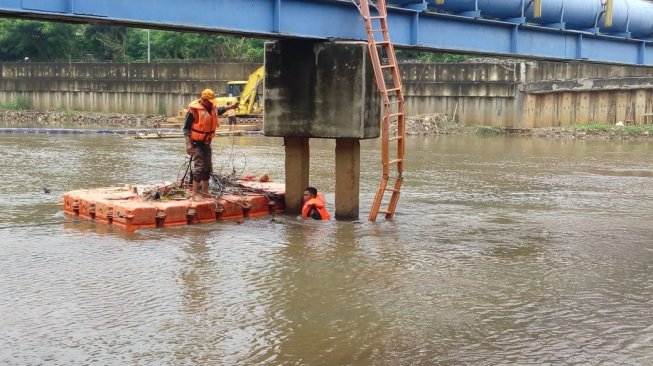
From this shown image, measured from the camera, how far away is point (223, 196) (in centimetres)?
1434

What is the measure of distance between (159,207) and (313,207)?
2.66 metres

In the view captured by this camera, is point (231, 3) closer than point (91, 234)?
No

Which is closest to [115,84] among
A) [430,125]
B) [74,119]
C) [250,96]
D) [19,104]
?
[74,119]

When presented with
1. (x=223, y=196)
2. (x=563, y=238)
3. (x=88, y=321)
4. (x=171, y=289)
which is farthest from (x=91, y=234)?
(x=563, y=238)

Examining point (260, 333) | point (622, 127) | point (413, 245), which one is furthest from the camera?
point (622, 127)

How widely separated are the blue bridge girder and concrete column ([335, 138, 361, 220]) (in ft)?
6.36

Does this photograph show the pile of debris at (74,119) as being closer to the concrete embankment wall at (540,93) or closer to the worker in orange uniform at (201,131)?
the concrete embankment wall at (540,93)

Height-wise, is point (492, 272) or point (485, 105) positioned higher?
point (485, 105)

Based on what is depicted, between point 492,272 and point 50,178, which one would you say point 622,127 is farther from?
point 492,272

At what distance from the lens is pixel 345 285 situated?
9.71 meters

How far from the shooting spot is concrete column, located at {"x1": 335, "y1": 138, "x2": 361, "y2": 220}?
14.3m

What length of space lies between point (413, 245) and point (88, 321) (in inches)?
214

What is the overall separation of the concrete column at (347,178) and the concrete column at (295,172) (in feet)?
2.60

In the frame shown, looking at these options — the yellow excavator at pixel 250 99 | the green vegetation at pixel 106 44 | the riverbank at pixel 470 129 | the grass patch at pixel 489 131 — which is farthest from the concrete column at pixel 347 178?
the green vegetation at pixel 106 44
